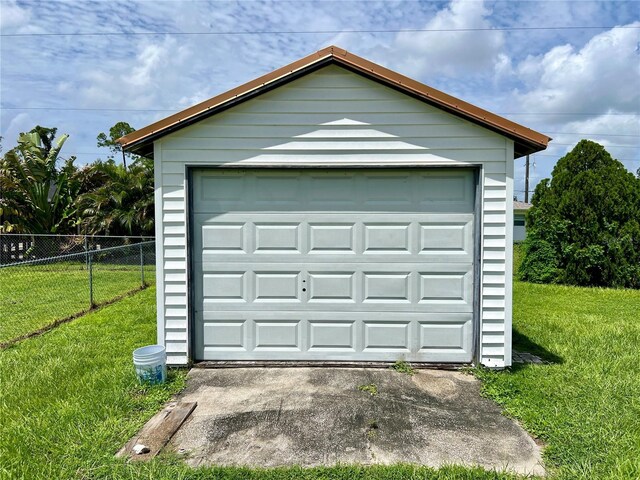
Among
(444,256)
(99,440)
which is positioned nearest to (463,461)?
(444,256)

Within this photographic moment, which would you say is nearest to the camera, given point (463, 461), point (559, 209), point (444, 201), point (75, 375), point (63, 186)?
point (463, 461)

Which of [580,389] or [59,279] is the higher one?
A: [59,279]

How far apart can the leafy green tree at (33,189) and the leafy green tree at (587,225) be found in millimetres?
16028

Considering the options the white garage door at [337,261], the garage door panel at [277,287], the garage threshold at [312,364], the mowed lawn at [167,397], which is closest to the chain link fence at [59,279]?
the mowed lawn at [167,397]

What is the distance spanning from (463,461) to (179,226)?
3613 millimetres

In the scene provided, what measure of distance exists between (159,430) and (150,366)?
994 mm

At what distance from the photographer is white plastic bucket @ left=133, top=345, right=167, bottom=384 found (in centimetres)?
413

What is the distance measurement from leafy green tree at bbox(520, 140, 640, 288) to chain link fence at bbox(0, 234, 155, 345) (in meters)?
10.2

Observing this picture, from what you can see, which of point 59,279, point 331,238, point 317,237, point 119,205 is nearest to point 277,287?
point 317,237

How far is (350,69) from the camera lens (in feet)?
14.6

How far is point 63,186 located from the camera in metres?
15.5

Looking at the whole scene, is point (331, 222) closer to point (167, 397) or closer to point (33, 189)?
point (167, 397)

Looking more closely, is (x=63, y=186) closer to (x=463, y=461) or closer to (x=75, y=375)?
(x=75, y=375)

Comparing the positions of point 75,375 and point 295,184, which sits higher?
point 295,184
